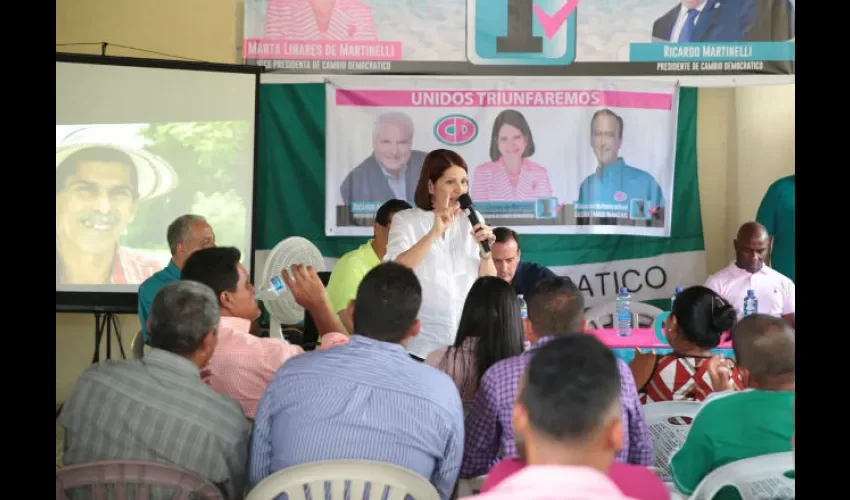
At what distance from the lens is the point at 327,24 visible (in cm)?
618

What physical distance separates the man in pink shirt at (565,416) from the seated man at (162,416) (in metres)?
1.10

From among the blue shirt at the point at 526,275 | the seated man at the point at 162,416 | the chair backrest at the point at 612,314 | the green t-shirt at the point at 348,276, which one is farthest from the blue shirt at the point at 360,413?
the chair backrest at the point at 612,314

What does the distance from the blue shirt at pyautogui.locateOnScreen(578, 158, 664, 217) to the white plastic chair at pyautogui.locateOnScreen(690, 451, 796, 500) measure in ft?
14.6

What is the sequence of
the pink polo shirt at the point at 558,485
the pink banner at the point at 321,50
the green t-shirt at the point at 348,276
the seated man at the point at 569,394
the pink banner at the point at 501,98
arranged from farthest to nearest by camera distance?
the pink banner at the point at 501,98
the pink banner at the point at 321,50
the green t-shirt at the point at 348,276
the seated man at the point at 569,394
the pink polo shirt at the point at 558,485

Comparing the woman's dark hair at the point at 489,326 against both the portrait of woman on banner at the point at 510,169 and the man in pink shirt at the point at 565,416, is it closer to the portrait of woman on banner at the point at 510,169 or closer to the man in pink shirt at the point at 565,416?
the man in pink shirt at the point at 565,416

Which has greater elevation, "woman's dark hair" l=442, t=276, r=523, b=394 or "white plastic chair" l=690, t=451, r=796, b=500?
"woman's dark hair" l=442, t=276, r=523, b=394

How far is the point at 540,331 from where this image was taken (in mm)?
2875

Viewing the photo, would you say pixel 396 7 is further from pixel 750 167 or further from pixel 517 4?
pixel 750 167

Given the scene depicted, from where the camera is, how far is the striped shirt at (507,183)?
21.3 feet

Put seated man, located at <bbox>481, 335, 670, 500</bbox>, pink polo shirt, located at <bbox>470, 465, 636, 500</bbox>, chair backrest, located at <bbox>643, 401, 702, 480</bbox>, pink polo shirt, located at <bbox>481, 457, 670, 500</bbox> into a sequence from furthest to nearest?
chair backrest, located at <bbox>643, 401, 702, 480</bbox>
pink polo shirt, located at <bbox>481, 457, 670, 500</bbox>
seated man, located at <bbox>481, 335, 670, 500</bbox>
pink polo shirt, located at <bbox>470, 465, 636, 500</bbox>

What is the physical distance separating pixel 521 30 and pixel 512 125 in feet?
2.07

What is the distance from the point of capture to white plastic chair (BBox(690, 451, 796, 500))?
6.72ft

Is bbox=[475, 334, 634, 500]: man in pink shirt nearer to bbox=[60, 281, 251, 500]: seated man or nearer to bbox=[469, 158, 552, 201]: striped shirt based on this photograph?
bbox=[60, 281, 251, 500]: seated man

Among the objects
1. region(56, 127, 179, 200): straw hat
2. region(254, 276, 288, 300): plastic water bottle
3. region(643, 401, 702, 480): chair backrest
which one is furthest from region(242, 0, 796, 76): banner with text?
region(643, 401, 702, 480): chair backrest
